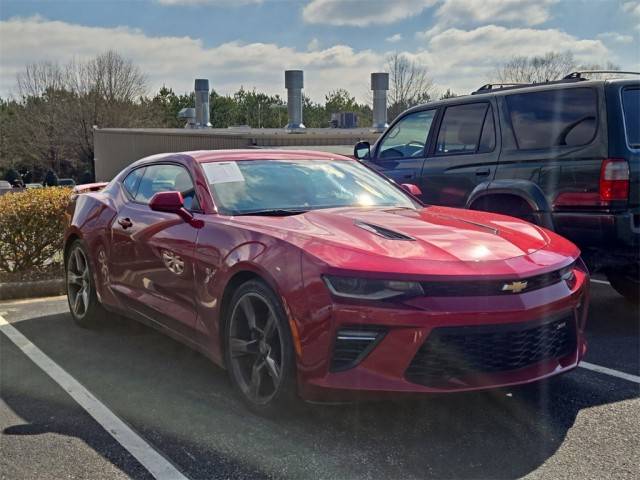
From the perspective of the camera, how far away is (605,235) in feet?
16.5

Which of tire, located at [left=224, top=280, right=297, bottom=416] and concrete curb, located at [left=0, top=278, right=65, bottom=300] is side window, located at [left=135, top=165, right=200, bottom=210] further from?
concrete curb, located at [left=0, top=278, right=65, bottom=300]

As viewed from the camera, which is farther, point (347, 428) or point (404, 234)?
point (404, 234)

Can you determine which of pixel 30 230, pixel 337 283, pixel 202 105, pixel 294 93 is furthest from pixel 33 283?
pixel 202 105

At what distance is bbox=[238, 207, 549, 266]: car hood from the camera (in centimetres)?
334

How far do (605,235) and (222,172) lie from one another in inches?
113

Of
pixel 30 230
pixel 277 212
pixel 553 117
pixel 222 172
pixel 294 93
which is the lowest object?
pixel 30 230

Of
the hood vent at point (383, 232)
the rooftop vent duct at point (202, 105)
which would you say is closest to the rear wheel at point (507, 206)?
the hood vent at point (383, 232)

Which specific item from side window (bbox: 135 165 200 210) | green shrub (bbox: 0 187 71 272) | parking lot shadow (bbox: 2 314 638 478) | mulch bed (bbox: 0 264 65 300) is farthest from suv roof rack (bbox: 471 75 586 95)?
mulch bed (bbox: 0 264 65 300)

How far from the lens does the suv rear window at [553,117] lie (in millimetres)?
5383

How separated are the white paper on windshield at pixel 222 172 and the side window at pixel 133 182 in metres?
1.06

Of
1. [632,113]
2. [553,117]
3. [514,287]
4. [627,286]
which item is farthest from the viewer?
[627,286]

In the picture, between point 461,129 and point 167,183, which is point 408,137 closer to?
point 461,129

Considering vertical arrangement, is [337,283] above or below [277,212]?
below

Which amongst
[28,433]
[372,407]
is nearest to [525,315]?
[372,407]
